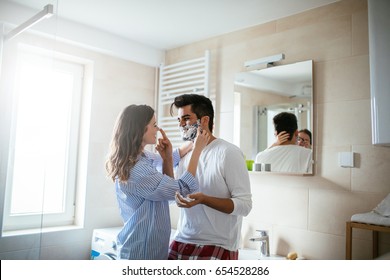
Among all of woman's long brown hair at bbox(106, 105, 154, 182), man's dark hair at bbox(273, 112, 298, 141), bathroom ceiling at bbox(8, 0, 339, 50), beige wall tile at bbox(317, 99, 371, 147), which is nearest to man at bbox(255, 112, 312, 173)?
man's dark hair at bbox(273, 112, 298, 141)

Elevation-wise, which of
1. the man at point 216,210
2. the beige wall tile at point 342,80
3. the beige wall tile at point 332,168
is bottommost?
the man at point 216,210

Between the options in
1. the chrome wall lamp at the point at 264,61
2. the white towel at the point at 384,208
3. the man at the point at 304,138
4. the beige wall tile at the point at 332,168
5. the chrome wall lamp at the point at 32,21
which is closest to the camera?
the chrome wall lamp at the point at 32,21

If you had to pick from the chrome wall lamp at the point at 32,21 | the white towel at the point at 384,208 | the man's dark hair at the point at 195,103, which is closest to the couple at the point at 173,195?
the man's dark hair at the point at 195,103

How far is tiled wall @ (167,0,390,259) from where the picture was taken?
1.39 metres

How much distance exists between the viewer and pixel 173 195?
3.53 feet

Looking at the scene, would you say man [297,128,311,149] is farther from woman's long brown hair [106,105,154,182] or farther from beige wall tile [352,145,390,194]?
woman's long brown hair [106,105,154,182]

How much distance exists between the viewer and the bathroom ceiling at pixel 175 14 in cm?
159

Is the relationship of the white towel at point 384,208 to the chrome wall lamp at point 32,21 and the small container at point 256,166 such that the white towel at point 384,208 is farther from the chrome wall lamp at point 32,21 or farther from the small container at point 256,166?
the chrome wall lamp at point 32,21

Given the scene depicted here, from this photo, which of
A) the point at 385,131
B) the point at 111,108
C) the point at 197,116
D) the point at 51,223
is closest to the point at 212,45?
the point at 111,108

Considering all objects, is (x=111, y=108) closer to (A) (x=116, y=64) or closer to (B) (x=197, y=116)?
(A) (x=116, y=64)

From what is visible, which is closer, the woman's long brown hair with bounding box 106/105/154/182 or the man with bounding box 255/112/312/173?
the woman's long brown hair with bounding box 106/105/154/182

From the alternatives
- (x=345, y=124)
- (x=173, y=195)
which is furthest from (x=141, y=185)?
(x=345, y=124)

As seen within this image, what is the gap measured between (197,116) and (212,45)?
0.90 m
